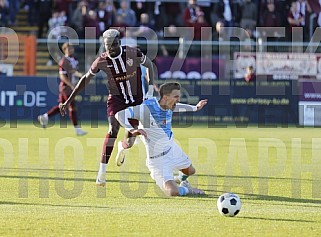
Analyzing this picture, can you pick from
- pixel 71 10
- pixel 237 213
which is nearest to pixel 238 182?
pixel 237 213

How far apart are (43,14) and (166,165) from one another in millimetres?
17452

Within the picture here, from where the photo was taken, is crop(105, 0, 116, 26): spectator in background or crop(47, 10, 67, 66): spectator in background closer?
crop(47, 10, 67, 66): spectator in background

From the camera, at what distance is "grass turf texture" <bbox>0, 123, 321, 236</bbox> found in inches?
352

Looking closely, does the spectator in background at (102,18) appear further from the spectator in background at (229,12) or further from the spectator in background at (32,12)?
the spectator in background at (229,12)

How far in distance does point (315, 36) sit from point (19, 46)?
8730 millimetres

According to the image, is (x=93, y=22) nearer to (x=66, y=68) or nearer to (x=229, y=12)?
(x=229, y=12)

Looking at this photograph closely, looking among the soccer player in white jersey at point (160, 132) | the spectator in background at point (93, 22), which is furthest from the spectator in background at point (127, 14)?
the soccer player in white jersey at point (160, 132)

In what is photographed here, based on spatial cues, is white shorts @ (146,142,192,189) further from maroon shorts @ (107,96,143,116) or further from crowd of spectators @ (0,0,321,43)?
crowd of spectators @ (0,0,321,43)

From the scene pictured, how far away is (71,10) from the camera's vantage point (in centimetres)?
2761

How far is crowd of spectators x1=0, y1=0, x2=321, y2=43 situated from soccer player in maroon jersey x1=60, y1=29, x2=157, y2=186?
1285cm

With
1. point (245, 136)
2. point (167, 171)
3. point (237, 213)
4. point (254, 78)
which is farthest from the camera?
point (254, 78)

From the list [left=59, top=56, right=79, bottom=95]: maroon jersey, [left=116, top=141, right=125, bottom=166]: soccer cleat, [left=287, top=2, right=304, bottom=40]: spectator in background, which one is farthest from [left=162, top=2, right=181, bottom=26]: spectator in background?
[left=116, top=141, right=125, bottom=166]: soccer cleat

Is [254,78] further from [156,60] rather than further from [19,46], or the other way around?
[19,46]

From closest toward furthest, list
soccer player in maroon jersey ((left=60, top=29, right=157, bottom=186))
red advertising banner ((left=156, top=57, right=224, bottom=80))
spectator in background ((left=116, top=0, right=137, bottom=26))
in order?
1. soccer player in maroon jersey ((left=60, top=29, right=157, bottom=186))
2. red advertising banner ((left=156, top=57, right=224, bottom=80))
3. spectator in background ((left=116, top=0, right=137, bottom=26))
